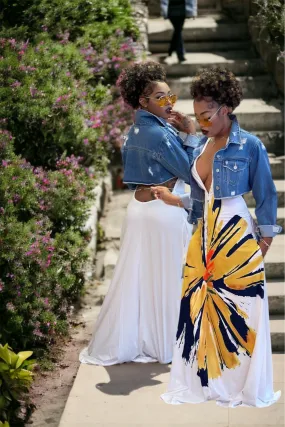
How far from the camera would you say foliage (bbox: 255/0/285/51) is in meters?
10.0

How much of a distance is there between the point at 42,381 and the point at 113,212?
10.0ft

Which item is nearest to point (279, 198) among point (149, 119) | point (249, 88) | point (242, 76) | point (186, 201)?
point (249, 88)

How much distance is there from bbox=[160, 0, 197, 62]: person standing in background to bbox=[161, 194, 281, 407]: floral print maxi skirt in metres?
5.87

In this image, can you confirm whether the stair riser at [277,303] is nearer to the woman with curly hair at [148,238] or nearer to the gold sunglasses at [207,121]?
the woman with curly hair at [148,238]

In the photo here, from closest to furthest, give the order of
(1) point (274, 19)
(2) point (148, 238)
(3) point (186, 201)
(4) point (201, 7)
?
(3) point (186, 201), (2) point (148, 238), (1) point (274, 19), (4) point (201, 7)

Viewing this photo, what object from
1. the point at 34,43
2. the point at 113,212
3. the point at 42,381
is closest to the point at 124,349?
the point at 42,381

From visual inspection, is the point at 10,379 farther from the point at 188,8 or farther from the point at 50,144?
the point at 188,8

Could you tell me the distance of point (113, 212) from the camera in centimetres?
934

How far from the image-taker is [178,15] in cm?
1101

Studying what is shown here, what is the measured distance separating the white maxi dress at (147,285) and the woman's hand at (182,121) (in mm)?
530

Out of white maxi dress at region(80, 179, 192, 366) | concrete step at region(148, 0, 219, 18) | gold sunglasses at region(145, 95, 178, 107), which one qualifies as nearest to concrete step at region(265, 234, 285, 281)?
white maxi dress at region(80, 179, 192, 366)

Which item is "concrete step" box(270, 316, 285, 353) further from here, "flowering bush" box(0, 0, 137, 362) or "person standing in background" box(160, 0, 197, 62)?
"person standing in background" box(160, 0, 197, 62)

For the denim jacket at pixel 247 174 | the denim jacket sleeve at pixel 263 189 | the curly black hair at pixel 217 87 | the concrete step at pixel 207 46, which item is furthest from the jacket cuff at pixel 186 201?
the concrete step at pixel 207 46

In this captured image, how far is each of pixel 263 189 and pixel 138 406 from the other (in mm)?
1706
